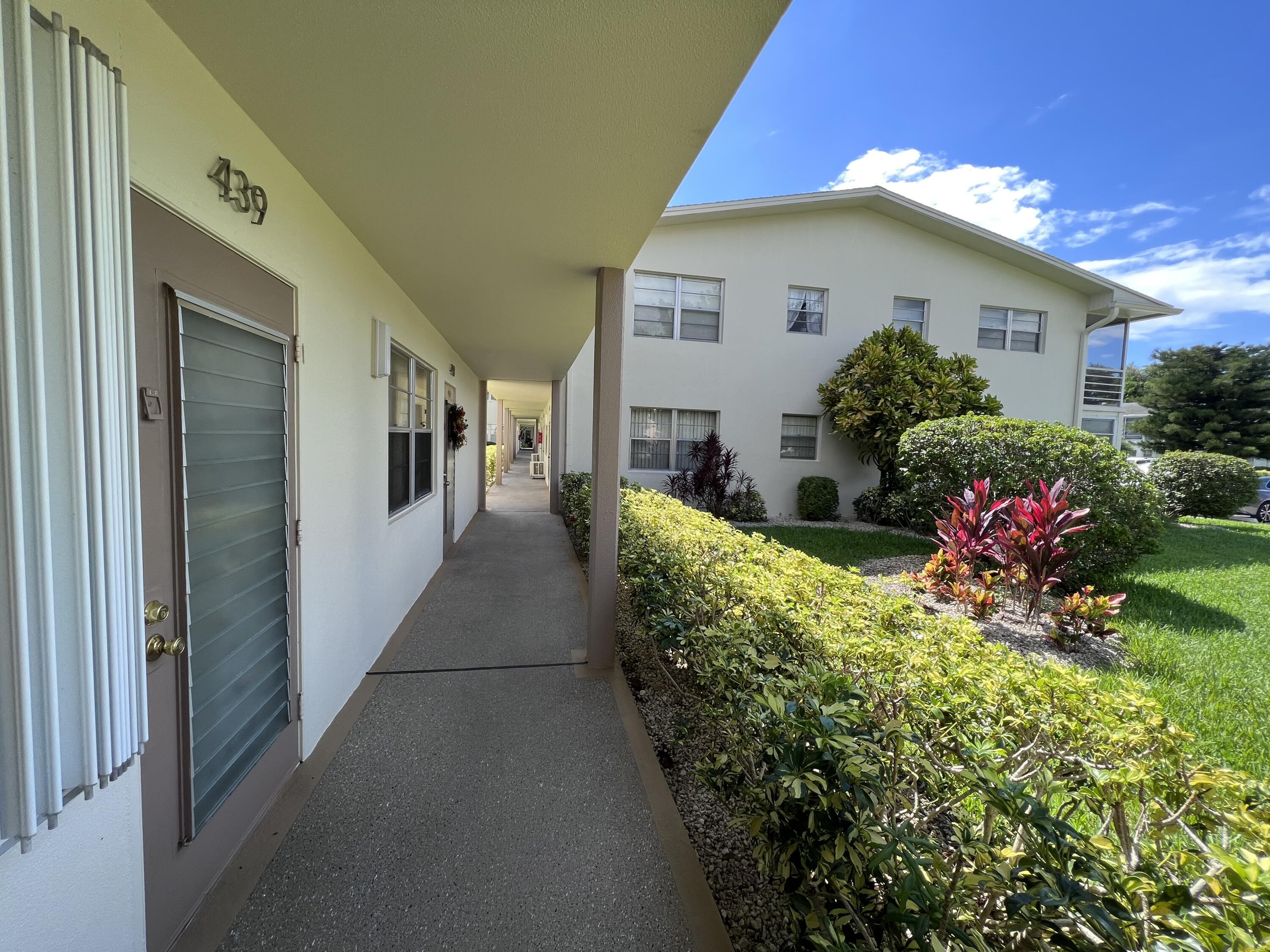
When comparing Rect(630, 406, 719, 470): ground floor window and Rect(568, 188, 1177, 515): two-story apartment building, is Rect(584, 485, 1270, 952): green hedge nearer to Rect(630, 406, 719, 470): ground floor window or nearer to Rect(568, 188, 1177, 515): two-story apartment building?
Rect(630, 406, 719, 470): ground floor window

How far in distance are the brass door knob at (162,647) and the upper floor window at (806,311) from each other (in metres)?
10.5

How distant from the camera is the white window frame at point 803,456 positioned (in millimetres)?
10430

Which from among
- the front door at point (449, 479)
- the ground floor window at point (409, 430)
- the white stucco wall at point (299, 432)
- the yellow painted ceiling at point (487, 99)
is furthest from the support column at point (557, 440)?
the yellow painted ceiling at point (487, 99)

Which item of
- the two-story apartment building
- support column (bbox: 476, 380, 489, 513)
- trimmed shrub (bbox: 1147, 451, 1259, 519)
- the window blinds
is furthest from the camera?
trimmed shrub (bbox: 1147, 451, 1259, 519)

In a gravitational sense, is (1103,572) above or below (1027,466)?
below

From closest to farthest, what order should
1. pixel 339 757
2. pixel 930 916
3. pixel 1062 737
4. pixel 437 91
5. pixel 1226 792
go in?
pixel 930 916, pixel 1226 792, pixel 1062 737, pixel 437 91, pixel 339 757

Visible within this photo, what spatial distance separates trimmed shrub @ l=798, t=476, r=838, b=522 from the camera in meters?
10.1

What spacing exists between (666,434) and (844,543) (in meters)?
3.93

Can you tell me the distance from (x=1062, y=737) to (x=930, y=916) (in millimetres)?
824

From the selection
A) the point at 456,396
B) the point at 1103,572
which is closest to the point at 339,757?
the point at 456,396

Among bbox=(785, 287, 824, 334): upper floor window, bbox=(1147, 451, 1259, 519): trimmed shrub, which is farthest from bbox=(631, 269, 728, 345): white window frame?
bbox=(1147, 451, 1259, 519): trimmed shrub

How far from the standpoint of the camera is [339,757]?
8.55 ft

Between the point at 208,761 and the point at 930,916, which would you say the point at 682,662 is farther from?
the point at 208,761

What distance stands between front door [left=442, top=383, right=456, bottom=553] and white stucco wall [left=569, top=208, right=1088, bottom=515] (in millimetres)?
3209
